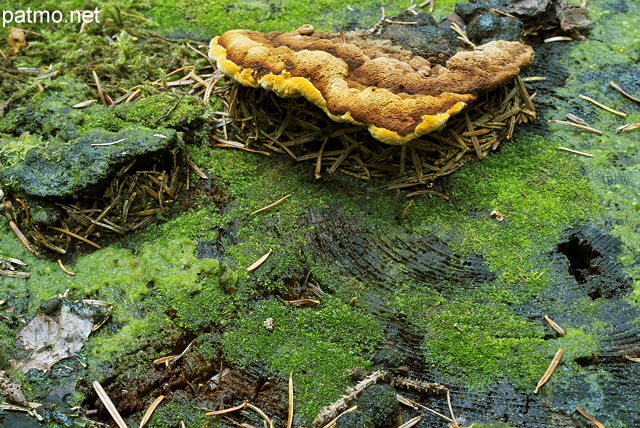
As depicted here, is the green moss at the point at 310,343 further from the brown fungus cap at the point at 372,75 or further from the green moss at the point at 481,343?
the brown fungus cap at the point at 372,75

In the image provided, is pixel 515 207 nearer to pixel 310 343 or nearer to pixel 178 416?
pixel 310 343

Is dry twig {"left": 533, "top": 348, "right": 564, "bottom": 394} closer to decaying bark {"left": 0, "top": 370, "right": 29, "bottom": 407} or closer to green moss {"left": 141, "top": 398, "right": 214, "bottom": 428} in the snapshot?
green moss {"left": 141, "top": 398, "right": 214, "bottom": 428}

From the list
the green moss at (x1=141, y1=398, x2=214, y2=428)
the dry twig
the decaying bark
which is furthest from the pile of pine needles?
the decaying bark

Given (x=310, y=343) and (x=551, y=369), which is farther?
(x=310, y=343)

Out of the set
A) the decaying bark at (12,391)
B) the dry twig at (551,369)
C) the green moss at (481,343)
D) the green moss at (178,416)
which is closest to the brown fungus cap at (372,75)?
the green moss at (481,343)

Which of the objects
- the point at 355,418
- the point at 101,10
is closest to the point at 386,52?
the point at 355,418

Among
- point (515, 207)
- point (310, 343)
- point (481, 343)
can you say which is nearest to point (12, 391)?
point (310, 343)
